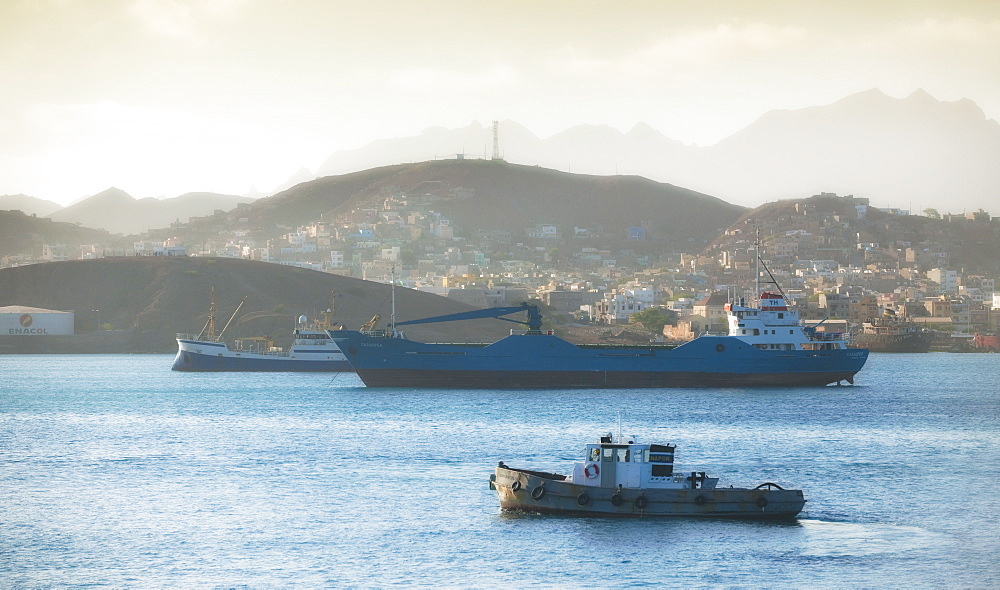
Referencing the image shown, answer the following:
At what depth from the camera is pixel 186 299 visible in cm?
15162

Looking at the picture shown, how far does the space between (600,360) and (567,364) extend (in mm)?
1997

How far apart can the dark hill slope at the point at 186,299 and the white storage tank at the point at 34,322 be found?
3.76 ft

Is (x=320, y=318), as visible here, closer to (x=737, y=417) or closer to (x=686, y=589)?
(x=737, y=417)

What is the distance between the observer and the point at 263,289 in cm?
15800

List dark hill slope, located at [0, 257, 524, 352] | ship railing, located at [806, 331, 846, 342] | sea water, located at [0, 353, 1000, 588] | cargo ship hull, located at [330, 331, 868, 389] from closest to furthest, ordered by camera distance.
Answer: sea water, located at [0, 353, 1000, 588], cargo ship hull, located at [330, 331, 868, 389], ship railing, located at [806, 331, 846, 342], dark hill slope, located at [0, 257, 524, 352]

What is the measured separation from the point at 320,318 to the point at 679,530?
379 feet

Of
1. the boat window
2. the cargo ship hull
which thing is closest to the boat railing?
the cargo ship hull

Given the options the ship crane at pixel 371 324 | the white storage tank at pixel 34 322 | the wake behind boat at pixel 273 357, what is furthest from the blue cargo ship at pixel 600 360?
the white storage tank at pixel 34 322

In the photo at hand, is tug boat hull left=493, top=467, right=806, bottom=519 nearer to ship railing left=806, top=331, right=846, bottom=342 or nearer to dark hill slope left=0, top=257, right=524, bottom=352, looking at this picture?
ship railing left=806, top=331, right=846, bottom=342

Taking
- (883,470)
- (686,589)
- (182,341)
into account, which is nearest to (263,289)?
(182,341)

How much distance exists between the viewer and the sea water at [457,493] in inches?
1067

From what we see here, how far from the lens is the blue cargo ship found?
2869 inches

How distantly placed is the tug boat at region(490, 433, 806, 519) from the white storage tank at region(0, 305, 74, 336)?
127 m

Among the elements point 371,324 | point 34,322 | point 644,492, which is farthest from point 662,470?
point 34,322
